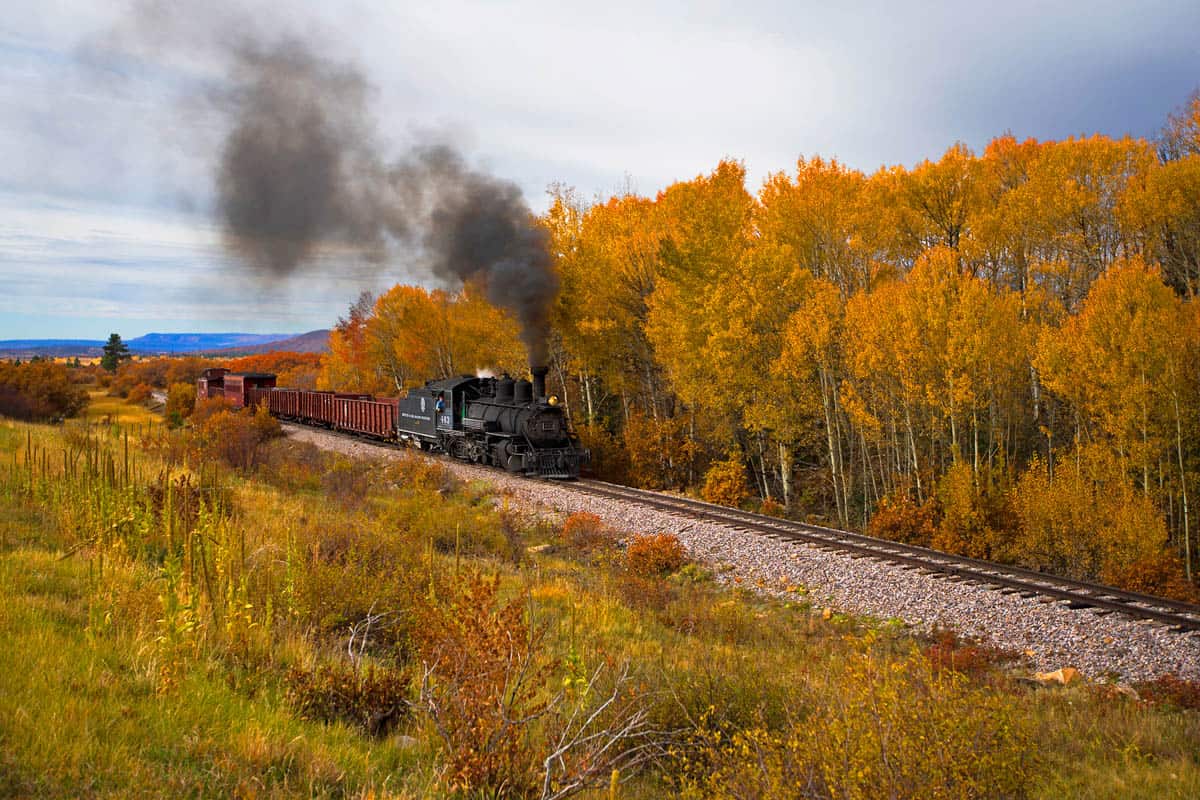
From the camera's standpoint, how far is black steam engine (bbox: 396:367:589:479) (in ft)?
70.9

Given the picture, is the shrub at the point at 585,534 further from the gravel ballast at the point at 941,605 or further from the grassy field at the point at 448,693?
the grassy field at the point at 448,693

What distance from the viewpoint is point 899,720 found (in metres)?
→ 3.96

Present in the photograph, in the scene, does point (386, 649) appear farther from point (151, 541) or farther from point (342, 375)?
point (342, 375)

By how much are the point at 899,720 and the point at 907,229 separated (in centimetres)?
2526

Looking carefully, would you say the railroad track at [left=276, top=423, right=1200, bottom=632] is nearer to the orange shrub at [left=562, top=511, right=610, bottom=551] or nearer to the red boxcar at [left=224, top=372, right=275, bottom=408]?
the orange shrub at [left=562, top=511, right=610, bottom=551]

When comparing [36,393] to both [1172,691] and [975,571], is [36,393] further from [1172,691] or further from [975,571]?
[1172,691]

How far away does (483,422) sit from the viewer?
23.6 meters

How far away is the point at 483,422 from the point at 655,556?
459 inches

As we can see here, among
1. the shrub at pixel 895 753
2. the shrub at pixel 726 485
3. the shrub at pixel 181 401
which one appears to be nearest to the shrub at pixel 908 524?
the shrub at pixel 726 485

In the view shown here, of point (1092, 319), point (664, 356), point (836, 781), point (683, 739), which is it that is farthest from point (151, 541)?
point (1092, 319)

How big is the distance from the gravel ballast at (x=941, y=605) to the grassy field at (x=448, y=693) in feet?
2.85

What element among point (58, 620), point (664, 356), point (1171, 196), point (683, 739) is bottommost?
point (683, 739)

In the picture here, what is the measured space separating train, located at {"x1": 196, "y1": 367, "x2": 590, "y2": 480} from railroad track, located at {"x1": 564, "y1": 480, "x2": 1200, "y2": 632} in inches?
187

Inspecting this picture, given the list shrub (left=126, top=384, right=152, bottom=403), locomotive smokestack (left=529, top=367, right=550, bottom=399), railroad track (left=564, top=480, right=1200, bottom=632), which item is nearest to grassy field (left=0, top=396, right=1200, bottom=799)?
railroad track (left=564, top=480, right=1200, bottom=632)
